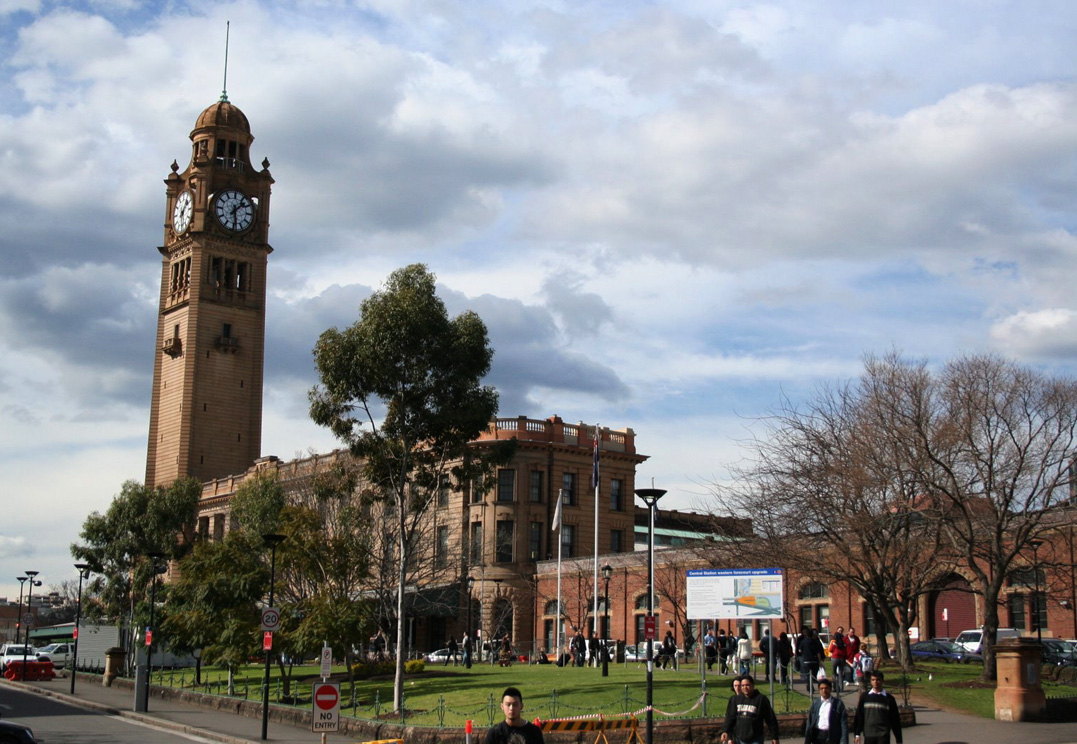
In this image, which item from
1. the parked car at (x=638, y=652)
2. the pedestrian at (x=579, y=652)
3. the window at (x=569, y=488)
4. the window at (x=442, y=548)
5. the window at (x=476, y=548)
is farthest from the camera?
the window at (x=569, y=488)

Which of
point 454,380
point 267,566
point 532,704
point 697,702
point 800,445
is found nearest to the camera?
point 697,702

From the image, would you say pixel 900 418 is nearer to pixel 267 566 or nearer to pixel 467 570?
pixel 267 566

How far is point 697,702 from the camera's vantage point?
2850cm

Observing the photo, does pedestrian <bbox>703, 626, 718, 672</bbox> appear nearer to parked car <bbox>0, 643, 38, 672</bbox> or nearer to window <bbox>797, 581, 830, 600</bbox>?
window <bbox>797, 581, 830, 600</bbox>

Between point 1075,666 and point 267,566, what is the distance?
29868 mm

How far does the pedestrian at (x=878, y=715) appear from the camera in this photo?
56.2ft

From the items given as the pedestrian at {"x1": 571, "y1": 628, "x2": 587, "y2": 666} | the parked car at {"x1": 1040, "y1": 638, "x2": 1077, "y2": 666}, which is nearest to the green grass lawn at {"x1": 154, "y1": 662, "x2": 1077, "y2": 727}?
the parked car at {"x1": 1040, "y1": 638, "x2": 1077, "y2": 666}

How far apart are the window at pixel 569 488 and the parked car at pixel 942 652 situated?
3145 cm

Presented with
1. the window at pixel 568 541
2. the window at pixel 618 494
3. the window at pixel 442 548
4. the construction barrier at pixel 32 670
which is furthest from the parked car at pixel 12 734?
the window at pixel 618 494

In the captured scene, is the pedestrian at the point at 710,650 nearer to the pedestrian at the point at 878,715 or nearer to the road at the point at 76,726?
the road at the point at 76,726

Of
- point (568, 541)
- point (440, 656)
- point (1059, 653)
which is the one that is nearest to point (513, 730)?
point (1059, 653)

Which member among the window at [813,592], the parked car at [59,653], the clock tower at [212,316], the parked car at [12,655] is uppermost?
the clock tower at [212,316]

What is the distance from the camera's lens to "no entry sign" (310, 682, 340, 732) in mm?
22609

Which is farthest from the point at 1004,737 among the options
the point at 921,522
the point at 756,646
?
the point at 756,646
